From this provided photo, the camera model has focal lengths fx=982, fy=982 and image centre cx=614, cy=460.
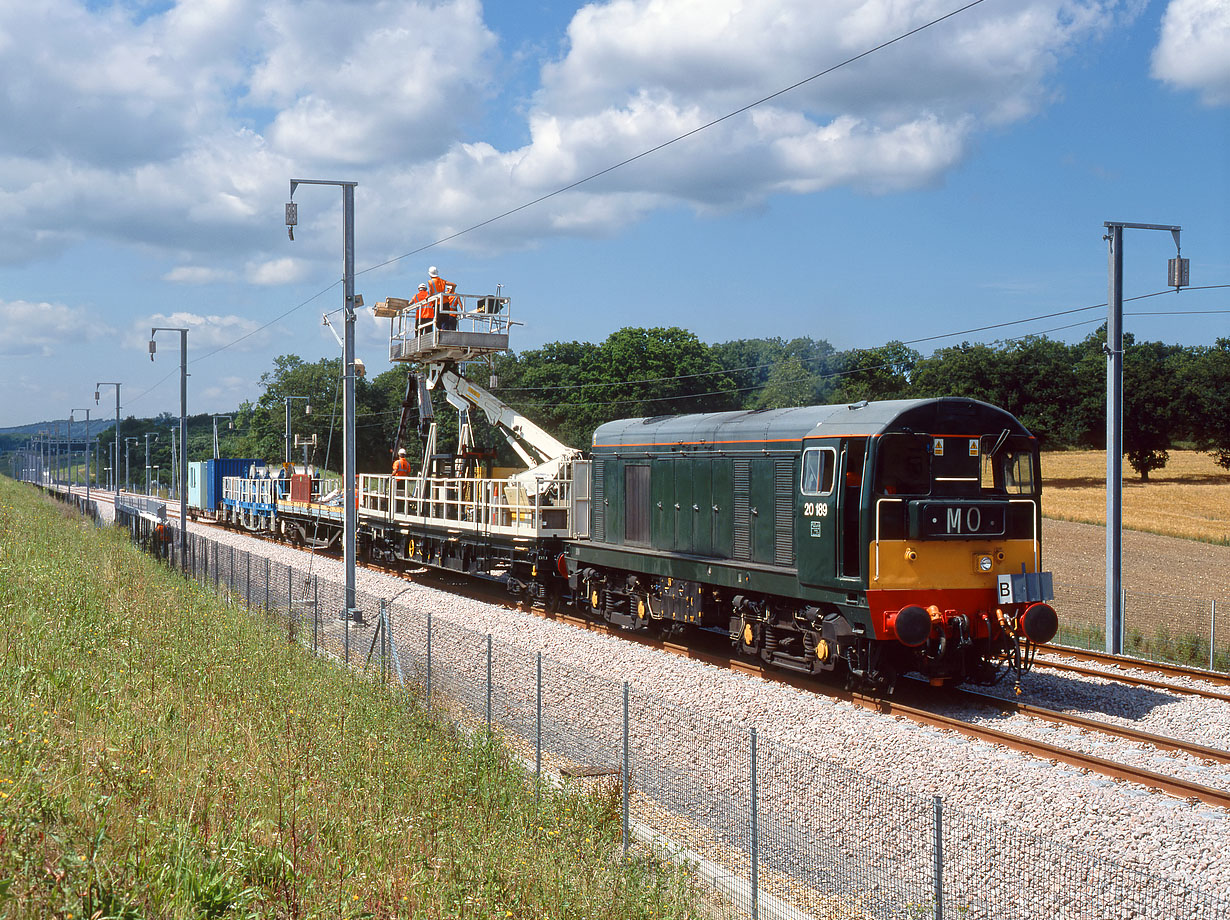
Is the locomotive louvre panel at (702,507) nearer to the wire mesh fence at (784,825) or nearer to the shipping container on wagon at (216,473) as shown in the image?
the wire mesh fence at (784,825)

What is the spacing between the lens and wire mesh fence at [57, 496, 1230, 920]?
6832mm

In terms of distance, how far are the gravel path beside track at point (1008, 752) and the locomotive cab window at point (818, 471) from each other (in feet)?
8.88

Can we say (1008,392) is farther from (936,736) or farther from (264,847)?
(264,847)

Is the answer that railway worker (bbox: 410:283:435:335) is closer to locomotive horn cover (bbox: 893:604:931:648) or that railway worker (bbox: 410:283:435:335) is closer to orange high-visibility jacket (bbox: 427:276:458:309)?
orange high-visibility jacket (bbox: 427:276:458:309)

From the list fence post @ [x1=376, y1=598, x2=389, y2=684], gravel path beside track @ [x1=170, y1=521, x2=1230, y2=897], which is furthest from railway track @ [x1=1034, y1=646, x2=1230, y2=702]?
fence post @ [x1=376, y1=598, x2=389, y2=684]

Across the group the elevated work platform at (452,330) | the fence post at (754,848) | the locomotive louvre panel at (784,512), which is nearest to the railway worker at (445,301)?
the elevated work platform at (452,330)

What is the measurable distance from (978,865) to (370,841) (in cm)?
455

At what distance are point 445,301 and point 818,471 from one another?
1408cm

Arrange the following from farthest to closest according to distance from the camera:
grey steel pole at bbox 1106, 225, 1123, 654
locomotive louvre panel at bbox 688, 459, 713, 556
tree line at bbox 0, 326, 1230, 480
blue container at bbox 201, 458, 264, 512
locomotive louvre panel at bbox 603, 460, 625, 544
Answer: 1. tree line at bbox 0, 326, 1230, 480
2. blue container at bbox 201, 458, 264, 512
3. locomotive louvre panel at bbox 603, 460, 625, 544
4. grey steel pole at bbox 1106, 225, 1123, 654
5. locomotive louvre panel at bbox 688, 459, 713, 556

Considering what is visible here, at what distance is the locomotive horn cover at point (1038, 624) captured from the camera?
1262 cm

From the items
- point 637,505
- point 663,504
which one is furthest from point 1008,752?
point 637,505

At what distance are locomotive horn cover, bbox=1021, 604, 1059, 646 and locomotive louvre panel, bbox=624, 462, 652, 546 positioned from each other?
7.00 m

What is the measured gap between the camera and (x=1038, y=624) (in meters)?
12.7

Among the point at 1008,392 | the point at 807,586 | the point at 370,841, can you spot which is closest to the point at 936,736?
the point at 807,586
